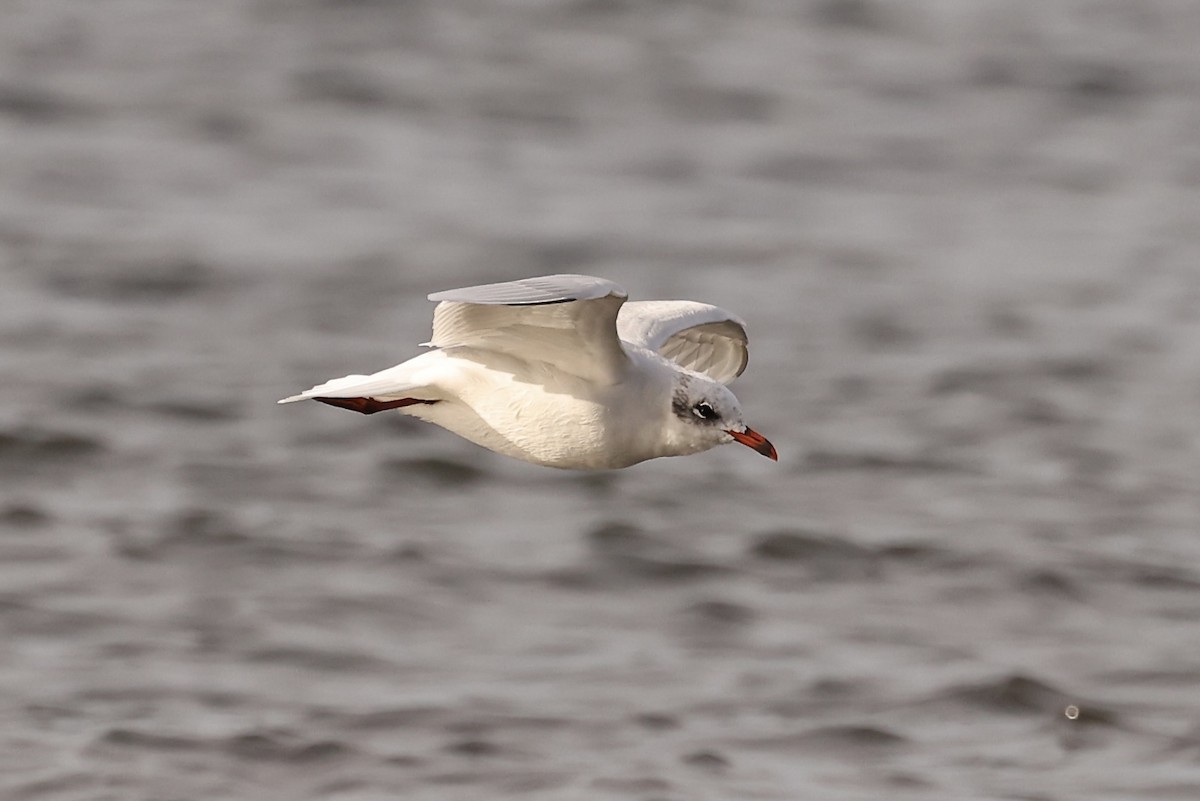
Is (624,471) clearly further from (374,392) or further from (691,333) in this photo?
(374,392)

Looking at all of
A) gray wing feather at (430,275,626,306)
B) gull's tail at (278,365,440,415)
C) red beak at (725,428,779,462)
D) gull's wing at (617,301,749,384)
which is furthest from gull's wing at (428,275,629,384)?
gull's wing at (617,301,749,384)

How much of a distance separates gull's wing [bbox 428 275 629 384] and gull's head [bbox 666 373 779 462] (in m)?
0.27

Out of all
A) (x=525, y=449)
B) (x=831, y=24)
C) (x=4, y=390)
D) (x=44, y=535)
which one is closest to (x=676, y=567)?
(x=44, y=535)

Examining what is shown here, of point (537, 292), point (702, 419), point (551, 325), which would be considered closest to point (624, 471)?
point (702, 419)

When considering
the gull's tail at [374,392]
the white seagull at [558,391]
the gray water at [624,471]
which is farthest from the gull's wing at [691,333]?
the gray water at [624,471]

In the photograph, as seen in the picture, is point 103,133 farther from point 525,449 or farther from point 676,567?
point 525,449

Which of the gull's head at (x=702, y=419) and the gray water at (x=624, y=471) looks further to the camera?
the gray water at (x=624, y=471)

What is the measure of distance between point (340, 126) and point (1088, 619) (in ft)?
41.4

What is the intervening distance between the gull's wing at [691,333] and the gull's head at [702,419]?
0.79 meters

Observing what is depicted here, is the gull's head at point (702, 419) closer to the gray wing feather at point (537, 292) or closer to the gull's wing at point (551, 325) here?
the gull's wing at point (551, 325)

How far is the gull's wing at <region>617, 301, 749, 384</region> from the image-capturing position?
945 centimetres

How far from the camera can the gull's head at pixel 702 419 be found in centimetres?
841

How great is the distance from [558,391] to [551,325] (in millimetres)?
342

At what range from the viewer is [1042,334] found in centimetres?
2175
